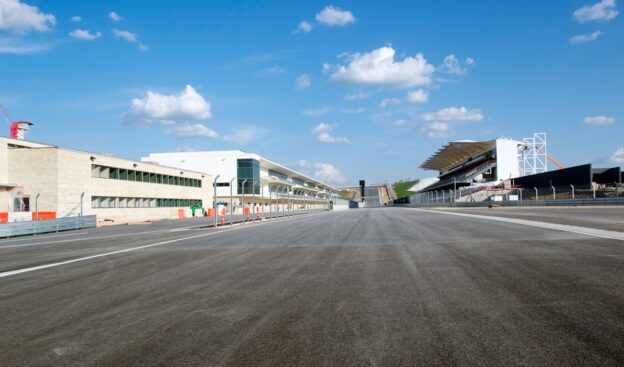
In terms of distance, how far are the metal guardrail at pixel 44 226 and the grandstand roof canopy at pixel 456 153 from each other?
225 ft

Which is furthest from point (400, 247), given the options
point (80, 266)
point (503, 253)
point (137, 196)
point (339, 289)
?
point (137, 196)

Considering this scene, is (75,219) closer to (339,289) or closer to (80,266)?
(80,266)

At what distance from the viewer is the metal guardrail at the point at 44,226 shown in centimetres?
2578

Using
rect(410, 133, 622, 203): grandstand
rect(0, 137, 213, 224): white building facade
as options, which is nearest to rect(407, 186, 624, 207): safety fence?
rect(410, 133, 622, 203): grandstand

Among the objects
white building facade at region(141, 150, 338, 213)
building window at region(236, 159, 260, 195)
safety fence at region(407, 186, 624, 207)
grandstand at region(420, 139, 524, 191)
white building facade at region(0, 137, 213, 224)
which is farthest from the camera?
building window at region(236, 159, 260, 195)

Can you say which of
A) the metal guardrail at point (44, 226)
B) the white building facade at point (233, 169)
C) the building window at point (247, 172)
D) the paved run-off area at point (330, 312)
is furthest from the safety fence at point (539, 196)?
the metal guardrail at point (44, 226)

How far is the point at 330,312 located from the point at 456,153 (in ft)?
335

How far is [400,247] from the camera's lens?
1255 centimetres

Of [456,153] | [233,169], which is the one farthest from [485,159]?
[233,169]

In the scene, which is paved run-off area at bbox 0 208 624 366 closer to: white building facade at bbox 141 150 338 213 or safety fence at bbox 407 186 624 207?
safety fence at bbox 407 186 624 207

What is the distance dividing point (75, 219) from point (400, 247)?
27.5 meters

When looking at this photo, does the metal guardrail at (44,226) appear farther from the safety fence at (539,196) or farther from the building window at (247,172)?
the building window at (247,172)

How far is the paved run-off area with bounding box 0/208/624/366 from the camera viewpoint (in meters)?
4.12

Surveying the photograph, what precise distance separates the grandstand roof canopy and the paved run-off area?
80121mm
